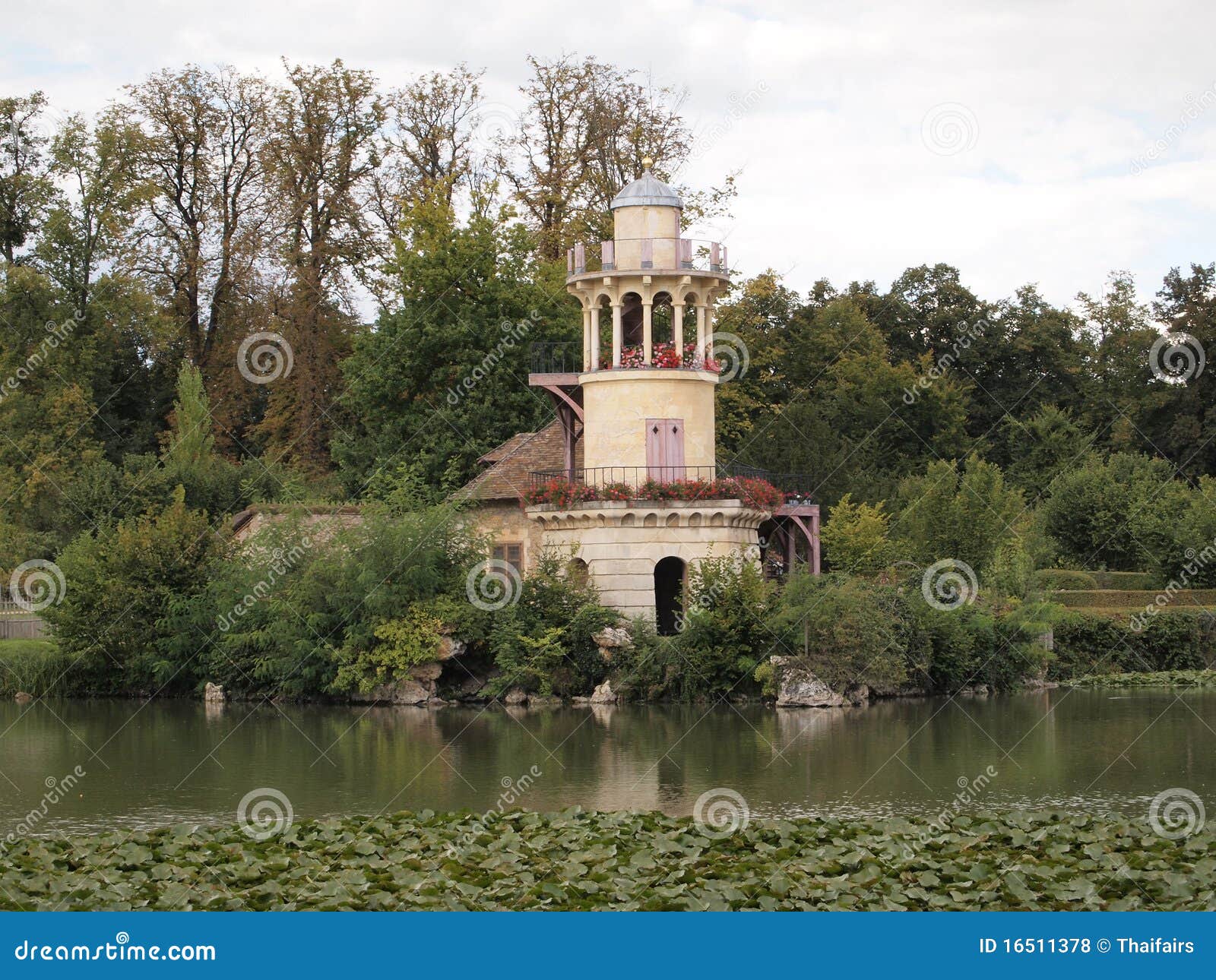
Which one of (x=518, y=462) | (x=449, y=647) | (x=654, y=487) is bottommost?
(x=449, y=647)

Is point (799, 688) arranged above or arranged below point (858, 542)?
below

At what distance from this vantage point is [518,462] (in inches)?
1532

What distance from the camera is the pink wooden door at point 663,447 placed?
35.7m

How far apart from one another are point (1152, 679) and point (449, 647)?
1401 centimetres

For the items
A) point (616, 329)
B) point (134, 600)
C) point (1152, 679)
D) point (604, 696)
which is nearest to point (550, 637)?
point (604, 696)

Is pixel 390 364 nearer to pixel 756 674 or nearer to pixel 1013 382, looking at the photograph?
pixel 756 674

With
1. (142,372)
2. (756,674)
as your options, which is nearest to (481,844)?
(756,674)

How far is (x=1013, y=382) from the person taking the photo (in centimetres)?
6072

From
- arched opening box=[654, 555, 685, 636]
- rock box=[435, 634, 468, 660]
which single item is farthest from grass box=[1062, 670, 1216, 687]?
rock box=[435, 634, 468, 660]

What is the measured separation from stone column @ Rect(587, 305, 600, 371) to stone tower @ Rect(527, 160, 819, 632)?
0.10ft

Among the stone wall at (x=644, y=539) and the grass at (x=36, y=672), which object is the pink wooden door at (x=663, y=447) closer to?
the stone wall at (x=644, y=539)

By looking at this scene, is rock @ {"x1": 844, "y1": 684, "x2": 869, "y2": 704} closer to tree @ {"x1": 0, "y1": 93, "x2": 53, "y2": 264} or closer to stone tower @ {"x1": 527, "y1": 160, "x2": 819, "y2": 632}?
stone tower @ {"x1": 527, "y1": 160, "x2": 819, "y2": 632}

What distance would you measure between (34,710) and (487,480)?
10.0 meters

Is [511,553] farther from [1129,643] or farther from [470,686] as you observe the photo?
[1129,643]
